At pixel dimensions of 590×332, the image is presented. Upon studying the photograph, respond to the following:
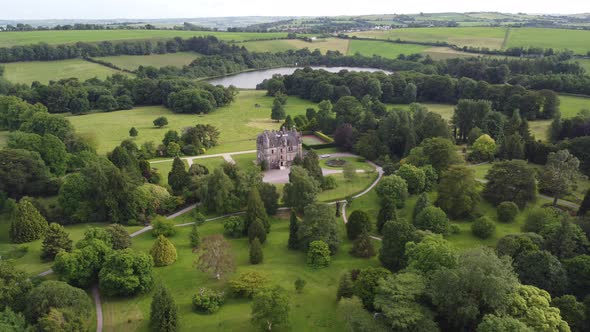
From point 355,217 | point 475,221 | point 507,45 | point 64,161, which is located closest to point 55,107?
point 64,161

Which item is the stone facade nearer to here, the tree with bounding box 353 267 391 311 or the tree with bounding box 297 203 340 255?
the tree with bounding box 297 203 340 255

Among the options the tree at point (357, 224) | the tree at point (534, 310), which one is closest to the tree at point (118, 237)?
the tree at point (357, 224)

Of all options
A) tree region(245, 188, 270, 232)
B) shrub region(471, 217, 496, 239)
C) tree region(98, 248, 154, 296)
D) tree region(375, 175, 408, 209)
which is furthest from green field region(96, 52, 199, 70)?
shrub region(471, 217, 496, 239)

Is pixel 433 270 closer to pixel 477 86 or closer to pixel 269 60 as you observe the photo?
pixel 477 86

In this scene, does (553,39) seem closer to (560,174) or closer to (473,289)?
(560,174)

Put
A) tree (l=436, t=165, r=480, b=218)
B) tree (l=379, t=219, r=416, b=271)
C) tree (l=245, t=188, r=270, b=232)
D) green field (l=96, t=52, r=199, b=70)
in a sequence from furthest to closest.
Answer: green field (l=96, t=52, r=199, b=70)
tree (l=436, t=165, r=480, b=218)
tree (l=245, t=188, r=270, b=232)
tree (l=379, t=219, r=416, b=271)

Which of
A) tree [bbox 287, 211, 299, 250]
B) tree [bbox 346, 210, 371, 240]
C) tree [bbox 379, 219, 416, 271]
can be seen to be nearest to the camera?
tree [bbox 379, 219, 416, 271]

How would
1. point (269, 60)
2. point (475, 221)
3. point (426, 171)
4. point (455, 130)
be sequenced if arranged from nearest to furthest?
point (475, 221)
point (426, 171)
point (455, 130)
point (269, 60)
